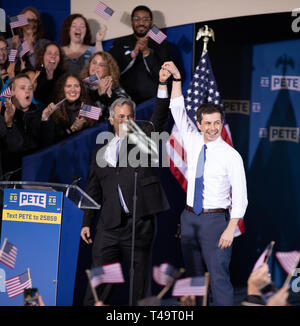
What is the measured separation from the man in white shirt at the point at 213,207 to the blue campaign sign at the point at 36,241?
1.00 metres

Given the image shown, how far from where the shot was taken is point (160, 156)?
6527 millimetres

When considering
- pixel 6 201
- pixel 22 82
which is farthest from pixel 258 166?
pixel 6 201

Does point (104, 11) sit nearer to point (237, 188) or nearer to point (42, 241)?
point (237, 188)

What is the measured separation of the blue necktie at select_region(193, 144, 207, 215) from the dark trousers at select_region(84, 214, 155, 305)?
1.23 feet

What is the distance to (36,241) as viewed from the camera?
511 centimetres

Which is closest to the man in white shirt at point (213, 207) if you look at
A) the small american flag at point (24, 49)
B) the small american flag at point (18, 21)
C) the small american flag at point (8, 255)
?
the small american flag at point (8, 255)

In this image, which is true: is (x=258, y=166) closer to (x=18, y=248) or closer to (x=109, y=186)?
(x=109, y=186)

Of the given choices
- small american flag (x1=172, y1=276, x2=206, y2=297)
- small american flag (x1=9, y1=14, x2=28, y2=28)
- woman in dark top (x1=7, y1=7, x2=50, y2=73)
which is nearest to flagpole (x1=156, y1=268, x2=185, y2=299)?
small american flag (x1=172, y1=276, x2=206, y2=297)

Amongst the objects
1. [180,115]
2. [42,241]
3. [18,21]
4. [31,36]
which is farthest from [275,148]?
[42,241]

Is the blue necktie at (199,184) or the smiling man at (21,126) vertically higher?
the smiling man at (21,126)

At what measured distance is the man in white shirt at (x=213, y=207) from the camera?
5312 millimetres

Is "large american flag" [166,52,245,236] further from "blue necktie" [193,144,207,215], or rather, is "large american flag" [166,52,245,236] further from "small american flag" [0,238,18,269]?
"small american flag" [0,238,18,269]

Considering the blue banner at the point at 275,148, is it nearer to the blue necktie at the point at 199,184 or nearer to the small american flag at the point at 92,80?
the small american flag at the point at 92,80

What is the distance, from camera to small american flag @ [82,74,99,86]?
21.0 feet
